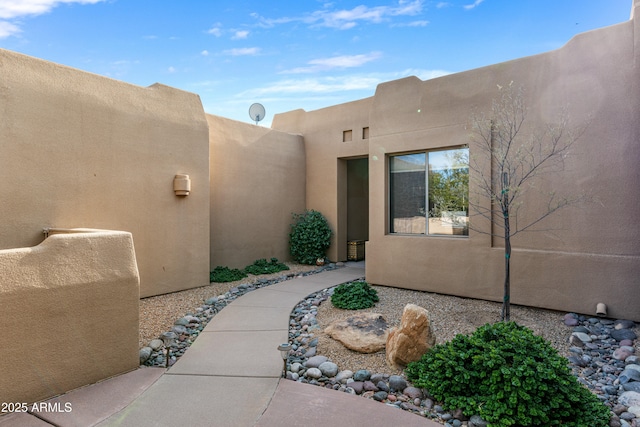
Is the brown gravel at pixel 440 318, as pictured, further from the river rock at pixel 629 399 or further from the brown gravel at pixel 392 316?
the river rock at pixel 629 399

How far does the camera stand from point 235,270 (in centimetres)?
841

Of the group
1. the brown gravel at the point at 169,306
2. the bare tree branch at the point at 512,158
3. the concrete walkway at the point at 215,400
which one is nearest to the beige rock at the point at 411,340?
the concrete walkway at the point at 215,400

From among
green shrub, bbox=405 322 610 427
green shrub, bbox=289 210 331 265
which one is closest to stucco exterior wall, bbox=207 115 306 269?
green shrub, bbox=289 210 331 265

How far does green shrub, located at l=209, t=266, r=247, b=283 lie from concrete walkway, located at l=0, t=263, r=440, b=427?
11.9 feet

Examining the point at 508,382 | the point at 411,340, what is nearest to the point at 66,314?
the point at 411,340

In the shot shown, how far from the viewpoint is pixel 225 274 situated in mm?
8062

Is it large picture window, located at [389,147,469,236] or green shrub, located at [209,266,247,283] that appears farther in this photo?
green shrub, located at [209,266,247,283]

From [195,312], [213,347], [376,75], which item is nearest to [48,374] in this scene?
[213,347]

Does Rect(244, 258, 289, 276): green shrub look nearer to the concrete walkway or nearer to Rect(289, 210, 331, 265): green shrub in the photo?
Rect(289, 210, 331, 265): green shrub

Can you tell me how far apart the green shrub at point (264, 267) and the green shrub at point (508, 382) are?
18.9 ft

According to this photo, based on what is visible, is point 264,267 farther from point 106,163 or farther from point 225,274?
point 106,163

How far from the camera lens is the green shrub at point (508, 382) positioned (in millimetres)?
2674

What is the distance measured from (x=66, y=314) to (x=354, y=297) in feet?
13.0

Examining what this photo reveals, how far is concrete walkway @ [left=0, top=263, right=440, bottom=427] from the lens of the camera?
272cm
